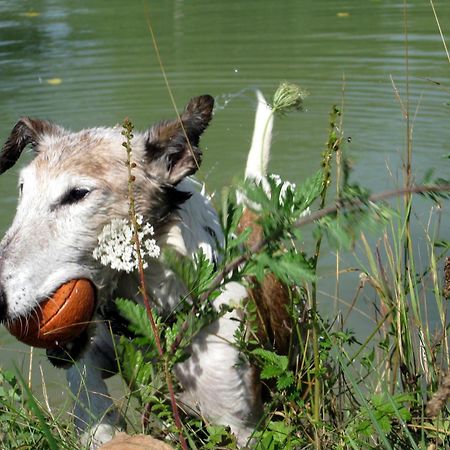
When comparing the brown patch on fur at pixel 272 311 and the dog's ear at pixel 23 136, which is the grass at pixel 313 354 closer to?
the brown patch on fur at pixel 272 311

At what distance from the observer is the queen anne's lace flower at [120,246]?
299 cm

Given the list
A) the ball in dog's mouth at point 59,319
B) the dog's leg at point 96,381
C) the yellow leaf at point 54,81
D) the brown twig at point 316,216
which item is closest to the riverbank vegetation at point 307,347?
the brown twig at point 316,216

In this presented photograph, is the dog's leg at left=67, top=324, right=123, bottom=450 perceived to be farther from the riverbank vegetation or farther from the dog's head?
the dog's head

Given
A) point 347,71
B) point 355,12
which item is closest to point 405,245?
point 347,71

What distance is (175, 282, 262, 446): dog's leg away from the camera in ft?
11.9

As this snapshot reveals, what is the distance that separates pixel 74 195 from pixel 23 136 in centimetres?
71

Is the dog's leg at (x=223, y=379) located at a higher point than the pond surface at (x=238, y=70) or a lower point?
higher

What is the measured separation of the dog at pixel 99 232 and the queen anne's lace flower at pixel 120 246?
0.14 m

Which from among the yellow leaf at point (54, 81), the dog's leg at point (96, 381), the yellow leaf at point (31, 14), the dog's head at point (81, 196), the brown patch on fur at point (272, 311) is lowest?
the yellow leaf at point (31, 14)

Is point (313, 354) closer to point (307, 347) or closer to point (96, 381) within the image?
point (307, 347)

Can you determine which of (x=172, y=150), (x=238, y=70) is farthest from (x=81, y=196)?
(x=238, y=70)

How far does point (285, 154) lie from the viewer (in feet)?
27.2

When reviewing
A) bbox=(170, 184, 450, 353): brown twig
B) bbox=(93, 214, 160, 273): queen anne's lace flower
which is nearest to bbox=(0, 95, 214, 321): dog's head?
bbox=(93, 214, 160, 273): queen anne's lace flower

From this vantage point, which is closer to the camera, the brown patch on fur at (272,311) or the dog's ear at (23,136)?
the brown patch on fur at (272,311)
